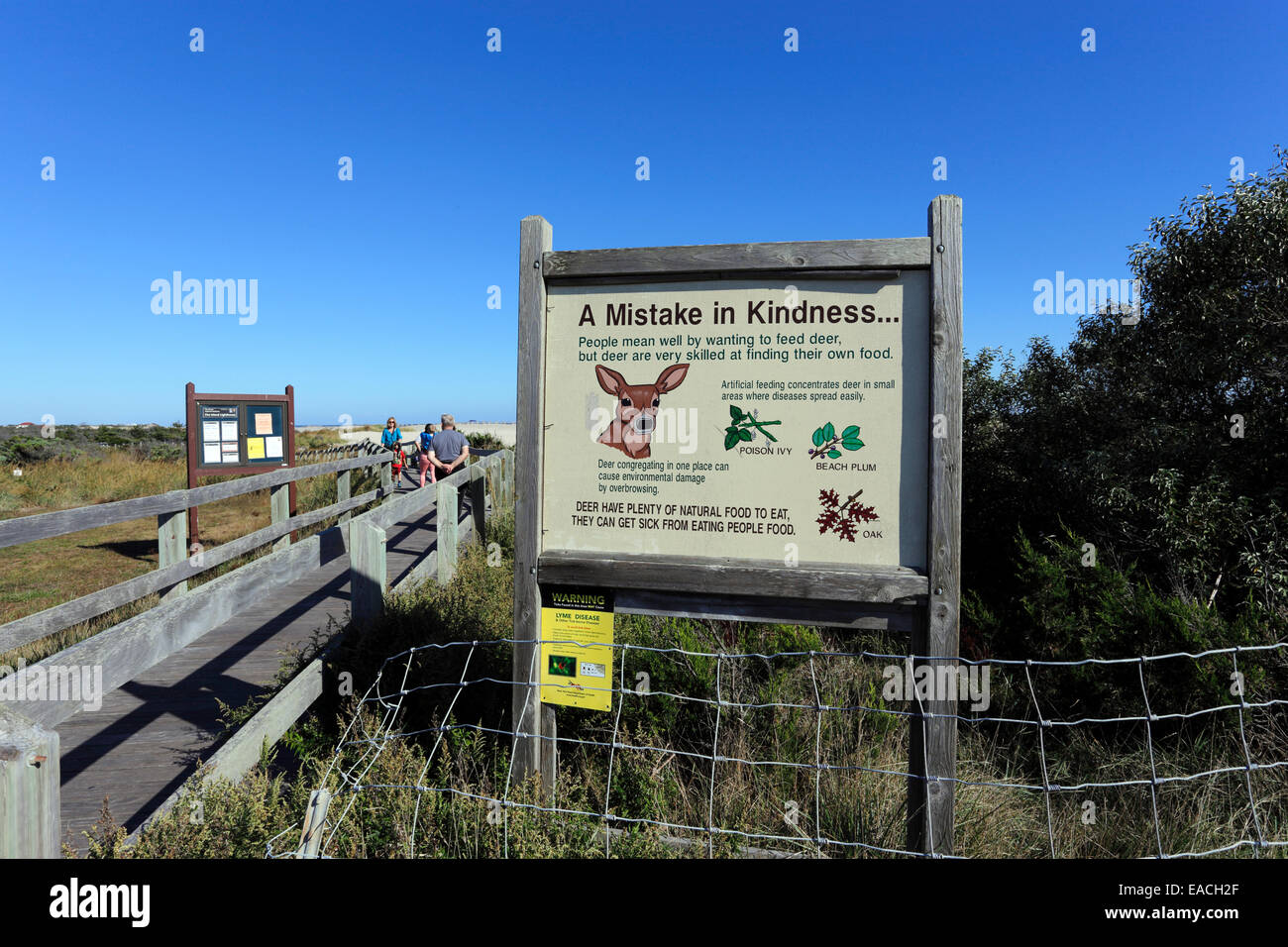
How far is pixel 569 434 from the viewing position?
3.34m

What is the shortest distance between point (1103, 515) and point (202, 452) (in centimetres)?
1239

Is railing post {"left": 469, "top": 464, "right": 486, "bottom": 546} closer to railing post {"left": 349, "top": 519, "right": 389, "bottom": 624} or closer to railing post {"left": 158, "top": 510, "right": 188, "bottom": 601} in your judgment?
railing post {"left": 158, "top": 510, "right": 188, "bottom": 601}

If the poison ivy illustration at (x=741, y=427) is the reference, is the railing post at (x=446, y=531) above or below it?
below

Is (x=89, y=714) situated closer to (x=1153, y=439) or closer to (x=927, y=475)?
(x=927, y=475)

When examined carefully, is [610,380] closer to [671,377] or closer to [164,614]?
[671,377]

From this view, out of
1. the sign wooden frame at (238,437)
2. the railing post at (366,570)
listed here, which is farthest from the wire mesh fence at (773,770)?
the sign wooden frame at (238,437)

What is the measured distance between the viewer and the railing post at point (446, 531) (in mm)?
6699

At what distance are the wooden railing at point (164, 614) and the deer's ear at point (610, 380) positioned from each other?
177 cm

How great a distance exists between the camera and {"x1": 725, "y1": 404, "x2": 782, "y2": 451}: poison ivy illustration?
3090 mm

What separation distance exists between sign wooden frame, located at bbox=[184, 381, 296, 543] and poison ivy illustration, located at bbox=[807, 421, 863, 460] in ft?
28.1

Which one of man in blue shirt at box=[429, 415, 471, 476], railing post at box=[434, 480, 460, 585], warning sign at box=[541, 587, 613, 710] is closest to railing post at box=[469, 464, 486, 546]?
railing post at box=[434, 480, 460, 585]

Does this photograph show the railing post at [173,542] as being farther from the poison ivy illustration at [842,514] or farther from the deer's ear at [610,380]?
the poison ivy illustration at [842,514]

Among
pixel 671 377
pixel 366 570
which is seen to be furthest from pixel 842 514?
pixel 366 570

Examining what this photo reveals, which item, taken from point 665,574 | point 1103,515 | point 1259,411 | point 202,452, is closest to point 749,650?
point 665,574
